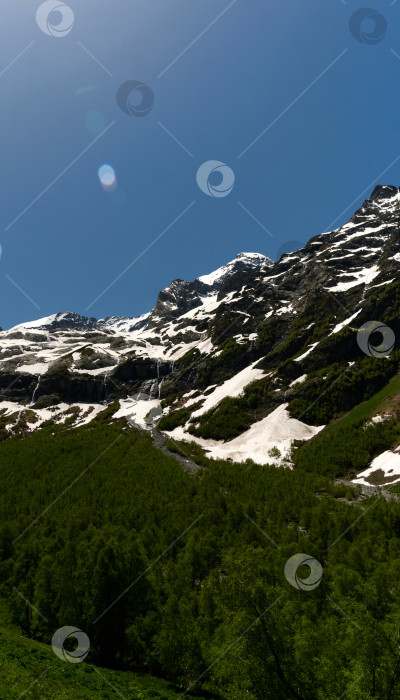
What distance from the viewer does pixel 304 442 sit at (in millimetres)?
82000

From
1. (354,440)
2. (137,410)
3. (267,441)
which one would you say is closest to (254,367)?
(267,441)

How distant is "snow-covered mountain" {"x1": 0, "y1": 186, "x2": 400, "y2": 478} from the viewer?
96250 mm

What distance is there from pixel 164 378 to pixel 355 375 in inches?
3470

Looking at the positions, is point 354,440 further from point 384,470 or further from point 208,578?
point 208,578

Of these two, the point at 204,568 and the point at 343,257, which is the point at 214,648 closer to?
the point at 204,568

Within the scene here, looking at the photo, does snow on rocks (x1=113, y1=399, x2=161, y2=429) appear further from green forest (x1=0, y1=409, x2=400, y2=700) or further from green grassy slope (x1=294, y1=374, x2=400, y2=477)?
green grassy slope (x1=294, y1=374, x2=400, y2=477)

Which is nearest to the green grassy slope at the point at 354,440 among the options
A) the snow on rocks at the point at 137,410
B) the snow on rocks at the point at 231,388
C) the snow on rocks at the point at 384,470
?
the snow on rocks at the point at 384,470

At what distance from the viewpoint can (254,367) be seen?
423 feet

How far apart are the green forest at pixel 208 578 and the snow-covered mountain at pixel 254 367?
2618 cm

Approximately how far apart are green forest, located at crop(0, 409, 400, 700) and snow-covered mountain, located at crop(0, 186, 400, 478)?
2618cm

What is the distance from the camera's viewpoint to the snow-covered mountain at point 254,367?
96.2 meters

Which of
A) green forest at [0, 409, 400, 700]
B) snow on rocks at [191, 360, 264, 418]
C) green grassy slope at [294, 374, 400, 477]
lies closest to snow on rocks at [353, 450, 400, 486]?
green grassy slope at [294, 374, 400, 477]

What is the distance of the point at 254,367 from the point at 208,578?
98117mm

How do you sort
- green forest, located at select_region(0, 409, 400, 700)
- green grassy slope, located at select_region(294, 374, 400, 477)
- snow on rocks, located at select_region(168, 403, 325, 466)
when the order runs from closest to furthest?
1. green forest, located at select_region(0, 409, 400, 700)
2. green grassy slope, located at select_region(294, 374, 400, 477)
3. snow on rocks, located at select_region(168, 403, 325, 466)
